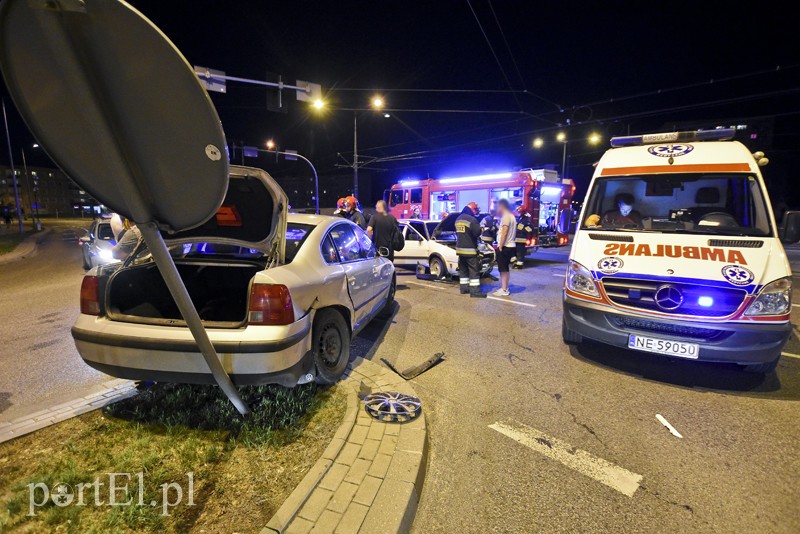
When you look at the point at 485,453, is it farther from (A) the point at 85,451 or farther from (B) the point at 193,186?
(A) the point at 85,451

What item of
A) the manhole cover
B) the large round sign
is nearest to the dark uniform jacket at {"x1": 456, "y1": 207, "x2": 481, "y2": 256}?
the manhole cover

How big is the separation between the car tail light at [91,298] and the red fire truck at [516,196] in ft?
41.1

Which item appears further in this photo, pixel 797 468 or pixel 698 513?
pixel 797 468

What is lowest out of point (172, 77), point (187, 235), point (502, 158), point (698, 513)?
point (698, 513)

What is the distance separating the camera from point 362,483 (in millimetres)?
2328

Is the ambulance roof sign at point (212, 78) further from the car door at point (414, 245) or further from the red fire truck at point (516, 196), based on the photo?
the red fire truck at point (516, 196)

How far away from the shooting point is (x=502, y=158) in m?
40.0

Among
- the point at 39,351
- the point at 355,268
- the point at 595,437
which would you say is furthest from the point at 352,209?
the point at 595,437

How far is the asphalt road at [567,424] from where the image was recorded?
2.32m

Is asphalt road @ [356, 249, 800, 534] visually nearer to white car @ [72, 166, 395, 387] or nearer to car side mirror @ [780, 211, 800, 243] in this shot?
white car @ [72, 166, 395, 387]

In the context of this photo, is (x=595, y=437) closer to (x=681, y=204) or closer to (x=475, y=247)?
(x=681, y=204)

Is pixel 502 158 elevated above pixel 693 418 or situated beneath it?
elevated above

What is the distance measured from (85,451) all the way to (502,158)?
41551 millimetres

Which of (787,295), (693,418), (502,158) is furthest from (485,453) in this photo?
(502,158)
